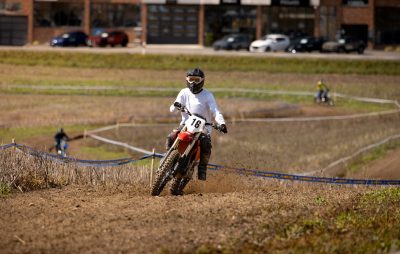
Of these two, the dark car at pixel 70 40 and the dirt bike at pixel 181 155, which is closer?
the dirt bike at pixel 181 155

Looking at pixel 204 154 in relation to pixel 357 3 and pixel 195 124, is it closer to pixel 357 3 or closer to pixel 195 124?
pixel 195 124

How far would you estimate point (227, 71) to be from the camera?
235 ft

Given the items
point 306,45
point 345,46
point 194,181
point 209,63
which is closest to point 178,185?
point 194,181

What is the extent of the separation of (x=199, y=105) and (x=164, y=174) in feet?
4.02

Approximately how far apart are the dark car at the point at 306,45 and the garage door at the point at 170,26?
10.5 meters

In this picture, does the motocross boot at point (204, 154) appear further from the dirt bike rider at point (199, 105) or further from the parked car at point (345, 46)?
the parked car at point (345, 46)

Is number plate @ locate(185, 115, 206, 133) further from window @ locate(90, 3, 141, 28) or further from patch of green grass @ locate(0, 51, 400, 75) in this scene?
window @ locate(90, 3, 141, 28)

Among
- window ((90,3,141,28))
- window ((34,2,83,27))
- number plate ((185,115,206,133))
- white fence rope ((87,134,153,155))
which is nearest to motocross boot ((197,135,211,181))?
number plate ((185,115,206,133))

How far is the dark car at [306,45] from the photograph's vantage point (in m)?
83.1

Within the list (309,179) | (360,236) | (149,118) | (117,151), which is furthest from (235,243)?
(149,118)

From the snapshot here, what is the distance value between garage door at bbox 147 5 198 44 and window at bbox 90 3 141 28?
93 centimetres

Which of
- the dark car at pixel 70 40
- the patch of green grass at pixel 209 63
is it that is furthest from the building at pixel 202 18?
the patch of green grass at pixel 209 63

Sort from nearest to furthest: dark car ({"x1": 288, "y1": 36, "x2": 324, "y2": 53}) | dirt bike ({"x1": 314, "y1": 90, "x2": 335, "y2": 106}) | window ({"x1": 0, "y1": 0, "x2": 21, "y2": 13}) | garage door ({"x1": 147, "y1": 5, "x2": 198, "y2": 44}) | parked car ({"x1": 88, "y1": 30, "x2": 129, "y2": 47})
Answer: dirt bike ({"x1": 314, "y1": 90, "x2": 335, "y2": 106}) → dark car ({"x1": 288, "y1": 36, "x2": 324, "y2": 53}) → parked car ({"x1": 88, "y1": 30, "x2": 129, "y2": 47}) → window ({"x1": 0, "y1": 0, "x2": 21, "y2": 13}) → garage door ({"x1": 147, "y1": 5, "x2": 198, "y2": 44})

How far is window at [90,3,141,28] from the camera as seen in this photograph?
90375mm
